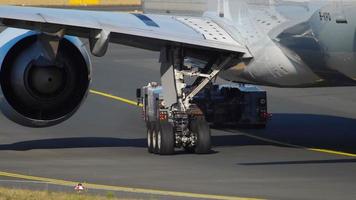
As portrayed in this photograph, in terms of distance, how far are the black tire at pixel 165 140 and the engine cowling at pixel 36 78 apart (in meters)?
1.76

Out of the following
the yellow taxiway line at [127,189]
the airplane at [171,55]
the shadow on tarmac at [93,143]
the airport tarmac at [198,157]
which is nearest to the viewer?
the yellow taxiway line at [127,189]

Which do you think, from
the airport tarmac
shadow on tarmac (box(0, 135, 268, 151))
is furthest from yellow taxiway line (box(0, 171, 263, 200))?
shadow on tarmac (box(0, 135, 268, 151))

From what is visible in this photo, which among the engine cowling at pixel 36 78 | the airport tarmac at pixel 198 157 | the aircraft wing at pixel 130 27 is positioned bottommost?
the airport tarmac at pixel 198 157

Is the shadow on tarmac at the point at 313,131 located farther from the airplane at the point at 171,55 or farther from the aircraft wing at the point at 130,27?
the aircraft wing at the point at 130,27

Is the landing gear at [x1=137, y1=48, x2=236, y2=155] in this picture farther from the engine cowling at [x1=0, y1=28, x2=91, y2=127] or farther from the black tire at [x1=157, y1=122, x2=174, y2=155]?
the engine cowling at [x1=0, y1=28, x2=91, y2=127]

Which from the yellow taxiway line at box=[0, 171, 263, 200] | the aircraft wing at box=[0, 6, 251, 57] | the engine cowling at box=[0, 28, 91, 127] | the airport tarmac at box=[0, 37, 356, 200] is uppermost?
the aircraft wing at box=[0, 6, 251, 57]

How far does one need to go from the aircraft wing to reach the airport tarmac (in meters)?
2.04

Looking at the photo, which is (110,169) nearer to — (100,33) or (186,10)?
(100,33)

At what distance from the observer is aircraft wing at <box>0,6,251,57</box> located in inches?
840

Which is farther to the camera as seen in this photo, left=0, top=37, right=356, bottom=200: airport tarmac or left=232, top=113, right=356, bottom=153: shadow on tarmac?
left=232, top=113, right=356, bottom=153: shadow on tarmac

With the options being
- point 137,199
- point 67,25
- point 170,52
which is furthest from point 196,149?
point 137,199

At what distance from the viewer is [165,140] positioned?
74.3 feet

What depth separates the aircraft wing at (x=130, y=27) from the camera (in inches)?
840

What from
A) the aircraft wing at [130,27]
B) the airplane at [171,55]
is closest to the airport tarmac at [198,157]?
the airplane at [171,55]
